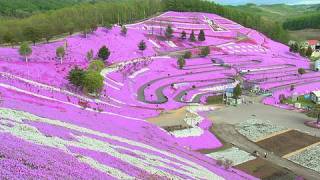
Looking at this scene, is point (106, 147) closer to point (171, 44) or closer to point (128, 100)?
point (128, 100)

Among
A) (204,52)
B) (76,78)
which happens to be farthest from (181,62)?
(76,78)

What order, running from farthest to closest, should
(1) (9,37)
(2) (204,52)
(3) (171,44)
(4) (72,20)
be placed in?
(3) (171,44)
(4) (72,20)
(2) (204,52)
(1) (9,37)

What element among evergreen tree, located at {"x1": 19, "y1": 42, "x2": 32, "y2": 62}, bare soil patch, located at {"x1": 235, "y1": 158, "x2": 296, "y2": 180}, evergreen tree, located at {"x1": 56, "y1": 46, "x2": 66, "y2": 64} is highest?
evergreen tree, located at {"x1": 19, "y1": 42, "x2": 32, "y2": 62}

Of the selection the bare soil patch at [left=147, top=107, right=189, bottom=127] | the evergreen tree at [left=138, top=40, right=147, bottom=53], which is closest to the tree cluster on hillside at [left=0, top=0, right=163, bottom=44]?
the evergreen tree at [left=138, top=40, right=147, bottom=53]

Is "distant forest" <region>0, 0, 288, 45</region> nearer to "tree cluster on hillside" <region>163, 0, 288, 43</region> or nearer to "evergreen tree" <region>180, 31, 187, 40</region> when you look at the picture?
"tree cluster on hillside" <region>163, 0, 288, 43</region>

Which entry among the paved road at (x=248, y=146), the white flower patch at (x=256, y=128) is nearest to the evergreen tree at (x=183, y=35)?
the white flower patch at (x=256, y=128)

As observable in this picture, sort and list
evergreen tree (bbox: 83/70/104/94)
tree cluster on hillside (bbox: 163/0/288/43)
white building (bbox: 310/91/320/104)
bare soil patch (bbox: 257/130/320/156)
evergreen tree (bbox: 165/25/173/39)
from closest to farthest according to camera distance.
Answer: bare soil patch (bbox: 257/130/320/156) < evergreen tree (bbox: 83/70/104/94) < white building (bbox: 310/91/320/104) < evergreen tree (bbox: 165/25/173/39) < tree cluster on hillside (bbox: 163/0/288/43)

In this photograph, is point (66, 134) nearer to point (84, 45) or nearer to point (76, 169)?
point (76, 169)
